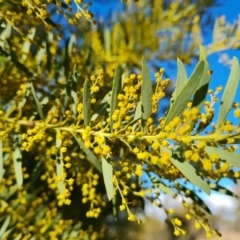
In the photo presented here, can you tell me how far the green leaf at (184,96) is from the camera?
699 millimetres

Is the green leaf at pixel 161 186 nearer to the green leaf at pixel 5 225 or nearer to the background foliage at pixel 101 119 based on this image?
the background foliage at pixel 101 119

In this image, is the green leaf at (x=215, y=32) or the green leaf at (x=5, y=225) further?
the green leaf at (x=215, y=32)

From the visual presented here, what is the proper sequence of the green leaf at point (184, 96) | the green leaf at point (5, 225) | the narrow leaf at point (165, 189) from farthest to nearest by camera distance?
1. the green leaf at point (5, 225)
2. the narrow leaf at point (165, 189)
3. the green leaf at point (184, 96)

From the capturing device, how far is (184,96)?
0.71 meters

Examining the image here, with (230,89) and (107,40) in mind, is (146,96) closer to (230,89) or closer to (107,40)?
(230,89)

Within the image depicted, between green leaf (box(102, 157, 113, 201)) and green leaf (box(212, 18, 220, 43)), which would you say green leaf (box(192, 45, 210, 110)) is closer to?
green leaf (box(102, 157, 113, 201))

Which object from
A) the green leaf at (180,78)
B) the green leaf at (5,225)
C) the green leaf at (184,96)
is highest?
the green leaf at (180,78)

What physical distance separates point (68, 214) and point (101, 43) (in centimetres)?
73

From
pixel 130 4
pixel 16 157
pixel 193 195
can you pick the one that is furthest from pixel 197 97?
pixel 130 4

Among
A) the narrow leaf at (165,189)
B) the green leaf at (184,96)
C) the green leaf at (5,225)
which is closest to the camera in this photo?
the green leaf at (184,96)

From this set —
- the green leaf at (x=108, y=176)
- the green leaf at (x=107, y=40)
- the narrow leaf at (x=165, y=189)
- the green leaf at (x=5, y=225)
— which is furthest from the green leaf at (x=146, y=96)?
the green leaf at (x=107, y=40)

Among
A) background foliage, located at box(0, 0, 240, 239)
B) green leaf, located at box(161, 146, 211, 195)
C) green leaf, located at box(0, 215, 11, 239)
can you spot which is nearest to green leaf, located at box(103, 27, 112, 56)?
background foliage, located at box(0, 0, 240, 239)

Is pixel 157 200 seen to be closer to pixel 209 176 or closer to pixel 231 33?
pixel 209 176

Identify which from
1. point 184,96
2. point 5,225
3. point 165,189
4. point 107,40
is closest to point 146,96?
point 184,96
